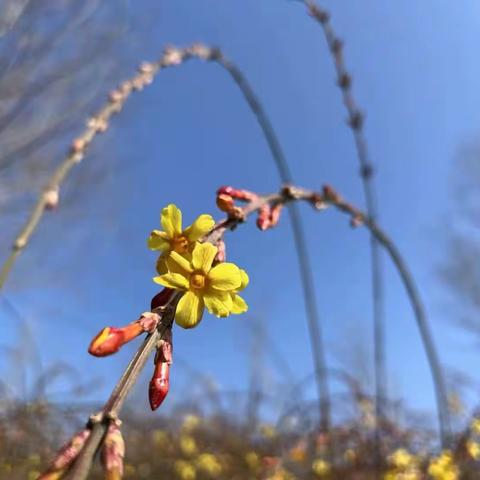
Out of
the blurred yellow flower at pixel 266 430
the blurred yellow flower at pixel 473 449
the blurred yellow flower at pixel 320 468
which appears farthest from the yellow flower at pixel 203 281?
the blurred yellow flower at pixel 266 430

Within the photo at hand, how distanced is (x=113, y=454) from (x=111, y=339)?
6cm

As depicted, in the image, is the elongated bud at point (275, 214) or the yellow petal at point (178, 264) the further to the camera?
the elongated bud at point (275, 214)

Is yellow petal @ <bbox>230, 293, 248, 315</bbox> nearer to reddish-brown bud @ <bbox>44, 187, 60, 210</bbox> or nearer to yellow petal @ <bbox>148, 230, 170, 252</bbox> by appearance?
yellow petal @ <bbox>148, 230, 170, 252</bbox>

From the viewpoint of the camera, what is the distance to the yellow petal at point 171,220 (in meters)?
0.42

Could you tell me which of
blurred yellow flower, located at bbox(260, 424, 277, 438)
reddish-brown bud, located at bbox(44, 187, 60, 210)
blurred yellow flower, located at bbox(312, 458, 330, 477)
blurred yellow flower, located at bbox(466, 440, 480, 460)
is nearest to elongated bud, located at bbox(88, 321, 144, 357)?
reddish-brown bud, located at bbox(44, 187, 60, 210)

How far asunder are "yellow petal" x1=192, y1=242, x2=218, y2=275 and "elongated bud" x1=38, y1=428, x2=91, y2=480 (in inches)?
5.1

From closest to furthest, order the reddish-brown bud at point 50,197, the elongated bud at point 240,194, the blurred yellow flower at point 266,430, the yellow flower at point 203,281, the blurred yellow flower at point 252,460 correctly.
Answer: the yellow flower at point 203,281 → the elongated bud at point 240,194 → the reddish-brown bud at point 50,197 → the blurred yellow flower at point 252,460 → the blurred yellow flower at point 266,430

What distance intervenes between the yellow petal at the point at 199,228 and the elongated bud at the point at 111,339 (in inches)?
3.6

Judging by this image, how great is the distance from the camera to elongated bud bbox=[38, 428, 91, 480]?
264 millimetres

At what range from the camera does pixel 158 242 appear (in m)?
0.41

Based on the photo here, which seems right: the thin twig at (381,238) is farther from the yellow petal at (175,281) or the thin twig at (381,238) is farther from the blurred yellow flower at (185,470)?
the blurred yellow flower at (185,470)

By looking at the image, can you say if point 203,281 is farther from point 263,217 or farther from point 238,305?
point 263,217

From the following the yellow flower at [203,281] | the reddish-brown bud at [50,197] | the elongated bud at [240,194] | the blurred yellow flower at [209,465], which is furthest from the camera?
the blurred yellow flower at [209,465]

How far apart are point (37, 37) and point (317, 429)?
1593 millimetres
